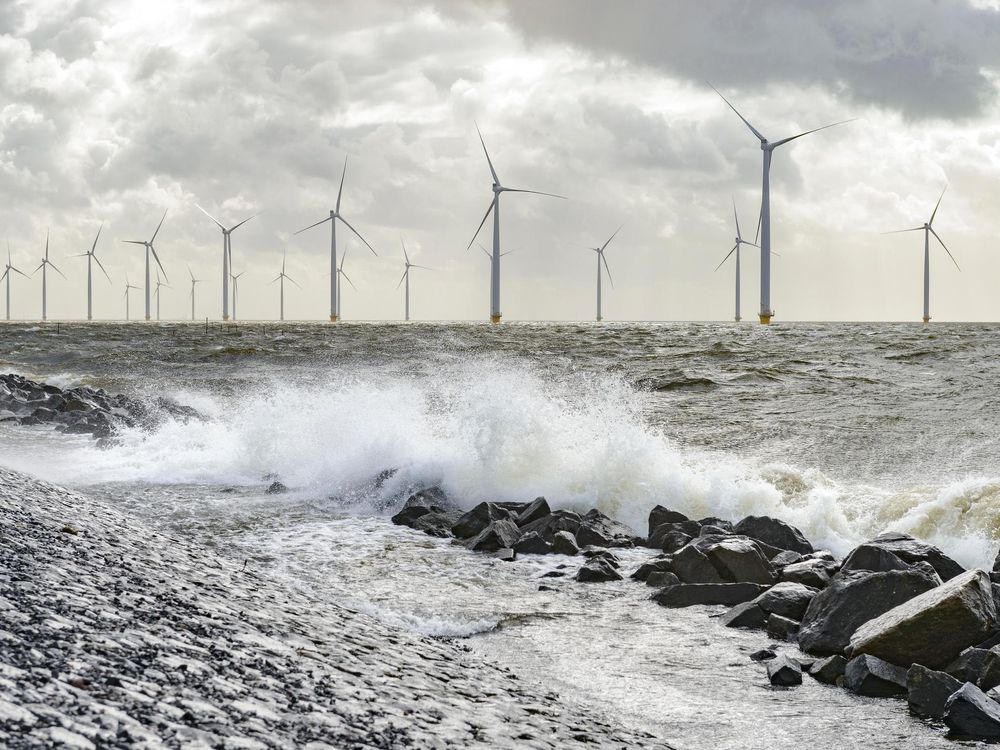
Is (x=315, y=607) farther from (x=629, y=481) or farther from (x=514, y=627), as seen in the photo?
(x=629, y=481)

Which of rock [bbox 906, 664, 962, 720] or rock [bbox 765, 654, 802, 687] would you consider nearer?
rock [bbox 906, 664, 962, 720]

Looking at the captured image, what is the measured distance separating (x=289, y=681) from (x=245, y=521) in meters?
6.82

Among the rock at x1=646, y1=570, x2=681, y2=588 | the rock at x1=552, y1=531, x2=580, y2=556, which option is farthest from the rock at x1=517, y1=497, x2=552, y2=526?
the rock at x1=646, y1=570, x2=681, y2=588

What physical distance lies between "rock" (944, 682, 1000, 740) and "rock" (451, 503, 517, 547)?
5832 millimetres

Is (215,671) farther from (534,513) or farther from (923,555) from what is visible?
(534,513)

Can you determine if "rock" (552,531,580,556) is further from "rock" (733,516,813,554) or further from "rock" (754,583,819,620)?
"rock" (754,583,819,620)

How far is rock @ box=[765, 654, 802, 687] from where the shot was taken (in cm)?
588

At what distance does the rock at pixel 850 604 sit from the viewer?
21.4ft

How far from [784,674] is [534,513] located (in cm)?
517

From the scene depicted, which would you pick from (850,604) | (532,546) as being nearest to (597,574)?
(532,546)

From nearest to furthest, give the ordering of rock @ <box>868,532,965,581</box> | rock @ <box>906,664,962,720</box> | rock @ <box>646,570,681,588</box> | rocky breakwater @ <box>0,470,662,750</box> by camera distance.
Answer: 1. rocky breakwater @ <box>0,470,662,750</box>
2. rock @ <box>906,664,962,720</box>
3. rock @ <box>868,532,965,581</box>
4. rock @ <box>646,570,681,588</box>

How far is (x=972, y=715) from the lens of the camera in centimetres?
502

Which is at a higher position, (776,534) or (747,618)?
(776,534)

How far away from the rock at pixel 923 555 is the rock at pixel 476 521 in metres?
4.21
